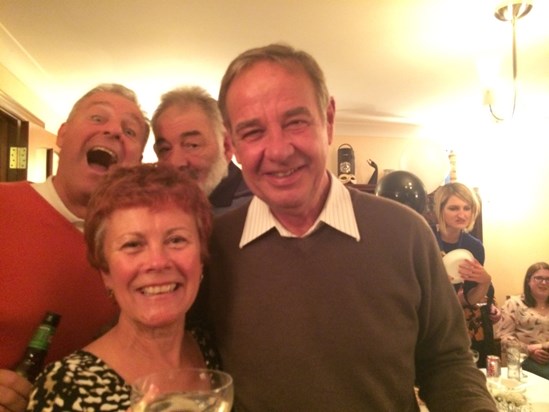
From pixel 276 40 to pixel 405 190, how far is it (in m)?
1.45

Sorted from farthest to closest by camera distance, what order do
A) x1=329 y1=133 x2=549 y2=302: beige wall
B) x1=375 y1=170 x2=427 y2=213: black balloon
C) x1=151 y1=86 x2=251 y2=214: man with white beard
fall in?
1. x1=329 y1=133 x2=549 y2=302: beige wall
2. x1=375 y1=170 x2=427 y2=213: black balloon
3. x1=151 y1=86 x2=251 y2=214: man with white beard

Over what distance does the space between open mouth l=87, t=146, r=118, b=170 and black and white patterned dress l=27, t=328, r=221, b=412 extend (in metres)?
0.69

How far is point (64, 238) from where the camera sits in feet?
4.50

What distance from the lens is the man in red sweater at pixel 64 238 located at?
4.12ft

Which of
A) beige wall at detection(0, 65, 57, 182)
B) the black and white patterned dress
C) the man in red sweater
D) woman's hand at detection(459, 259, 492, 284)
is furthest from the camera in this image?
beige wall at detection(0, 65, 57, 182)

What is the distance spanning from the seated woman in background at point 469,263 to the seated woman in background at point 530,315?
1.02 m

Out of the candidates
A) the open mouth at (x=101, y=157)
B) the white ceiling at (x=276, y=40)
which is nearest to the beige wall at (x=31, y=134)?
the white ceiling at (x=276, y=40)

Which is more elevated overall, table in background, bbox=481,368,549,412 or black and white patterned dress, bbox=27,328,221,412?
black and white patterned dress, bbox=27,328,221,412

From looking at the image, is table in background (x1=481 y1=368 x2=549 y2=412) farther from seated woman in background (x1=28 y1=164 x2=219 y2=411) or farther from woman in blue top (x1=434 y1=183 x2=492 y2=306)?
seated woman in background (x1=28 y1=164 x2=219 y2=411)

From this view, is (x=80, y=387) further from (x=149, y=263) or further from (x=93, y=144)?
(x=93, y=144)

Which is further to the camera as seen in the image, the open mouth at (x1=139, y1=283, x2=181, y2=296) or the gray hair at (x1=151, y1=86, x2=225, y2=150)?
the gray hair at (x1=151, y1=86, x2=225, y2=150)

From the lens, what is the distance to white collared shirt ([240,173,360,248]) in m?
1.18

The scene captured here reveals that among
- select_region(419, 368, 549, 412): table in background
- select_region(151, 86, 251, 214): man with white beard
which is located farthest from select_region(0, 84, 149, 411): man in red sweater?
select_region(419, 368, 549, 412): table in background

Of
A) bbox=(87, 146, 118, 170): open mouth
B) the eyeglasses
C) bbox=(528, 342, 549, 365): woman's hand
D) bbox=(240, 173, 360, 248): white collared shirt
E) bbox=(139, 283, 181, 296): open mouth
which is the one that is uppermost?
bbox=(87, 146, 118, 170): open mouth
